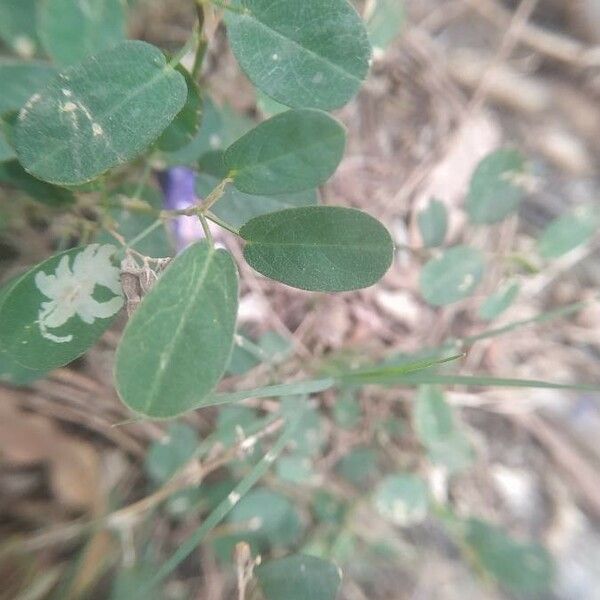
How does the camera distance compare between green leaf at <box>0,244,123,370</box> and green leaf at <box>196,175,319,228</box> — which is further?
green leaf at <box>196,175,319,228</box>

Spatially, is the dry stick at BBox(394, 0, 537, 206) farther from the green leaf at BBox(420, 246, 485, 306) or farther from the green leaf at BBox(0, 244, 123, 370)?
the green leaf at BBox(0, 244, 123, 370)

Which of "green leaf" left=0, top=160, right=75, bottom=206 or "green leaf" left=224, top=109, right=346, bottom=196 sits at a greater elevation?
"green leaf" left=224, top=109, right=346, bottom=196

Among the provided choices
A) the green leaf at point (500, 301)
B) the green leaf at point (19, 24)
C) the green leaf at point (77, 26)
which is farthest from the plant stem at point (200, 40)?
the green leaf at point (500, 301)

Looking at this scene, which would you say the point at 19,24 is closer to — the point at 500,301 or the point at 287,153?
the point at 287,153

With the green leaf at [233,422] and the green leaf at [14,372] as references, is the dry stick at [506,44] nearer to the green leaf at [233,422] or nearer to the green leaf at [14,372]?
the green leaf at [233,422]

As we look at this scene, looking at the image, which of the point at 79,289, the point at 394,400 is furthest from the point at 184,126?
the point at 394,400

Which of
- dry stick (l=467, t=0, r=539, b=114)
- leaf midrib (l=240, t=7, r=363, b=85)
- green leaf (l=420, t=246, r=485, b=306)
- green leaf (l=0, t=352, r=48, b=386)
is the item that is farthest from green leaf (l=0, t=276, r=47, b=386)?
dry stick (l=467, t=0, r=539, b=114)
